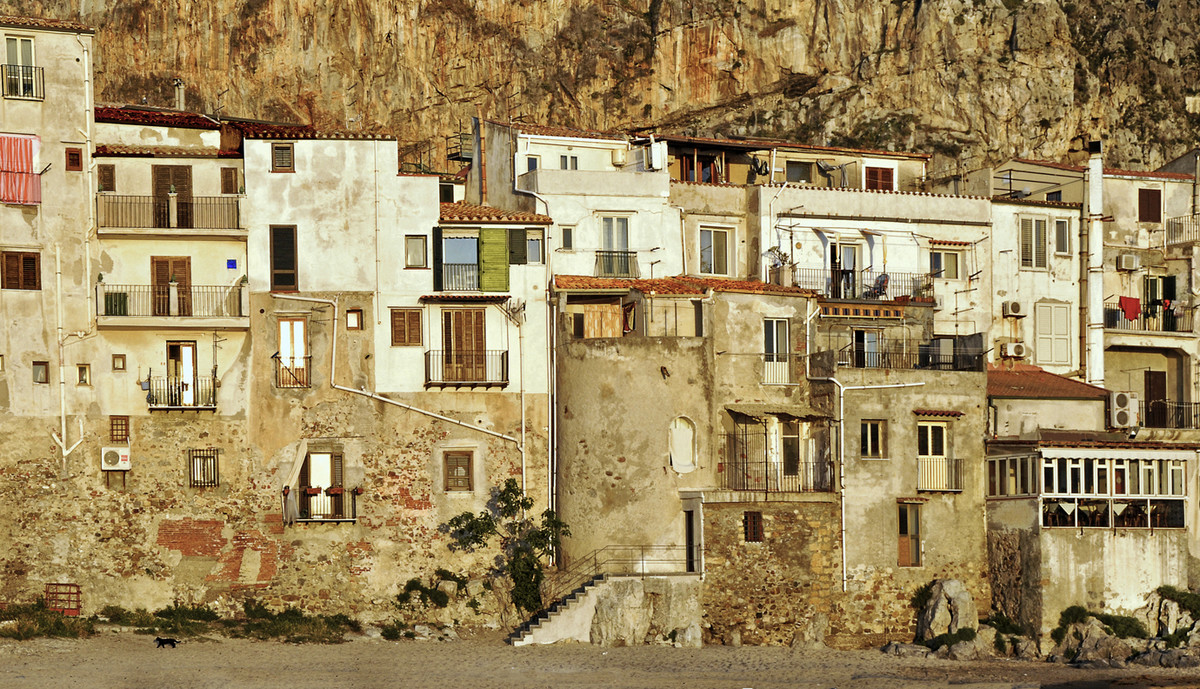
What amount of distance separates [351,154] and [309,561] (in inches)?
495

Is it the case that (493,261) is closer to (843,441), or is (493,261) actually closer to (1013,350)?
(843,441)

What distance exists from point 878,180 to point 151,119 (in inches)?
1074

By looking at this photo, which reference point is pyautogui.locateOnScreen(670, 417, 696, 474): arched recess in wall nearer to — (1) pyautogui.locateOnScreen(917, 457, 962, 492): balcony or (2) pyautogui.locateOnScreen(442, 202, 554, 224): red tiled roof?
(1) pyautogui.locateOnScreen(917, 457, 962, 492): balcony

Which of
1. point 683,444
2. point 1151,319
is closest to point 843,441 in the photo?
point 683,444

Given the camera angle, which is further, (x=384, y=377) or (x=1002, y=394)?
(x=1002, y=394)

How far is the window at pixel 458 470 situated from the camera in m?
55.1

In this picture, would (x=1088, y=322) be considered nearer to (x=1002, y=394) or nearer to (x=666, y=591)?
(x=1002, y=394)

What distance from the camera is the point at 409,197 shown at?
5612 centimetres

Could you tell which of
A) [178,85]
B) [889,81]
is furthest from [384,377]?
[889,81]

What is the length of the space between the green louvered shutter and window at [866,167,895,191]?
59.0 ft

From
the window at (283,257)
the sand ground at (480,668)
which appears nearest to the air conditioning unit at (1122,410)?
the sand ground at (480,668)

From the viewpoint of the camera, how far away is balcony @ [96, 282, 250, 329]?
54.1 m

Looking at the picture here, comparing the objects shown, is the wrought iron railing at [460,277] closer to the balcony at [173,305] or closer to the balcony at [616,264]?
the balcony at [616,264]

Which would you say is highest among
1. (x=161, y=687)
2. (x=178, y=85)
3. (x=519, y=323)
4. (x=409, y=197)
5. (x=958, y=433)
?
(x=178, y=85)
